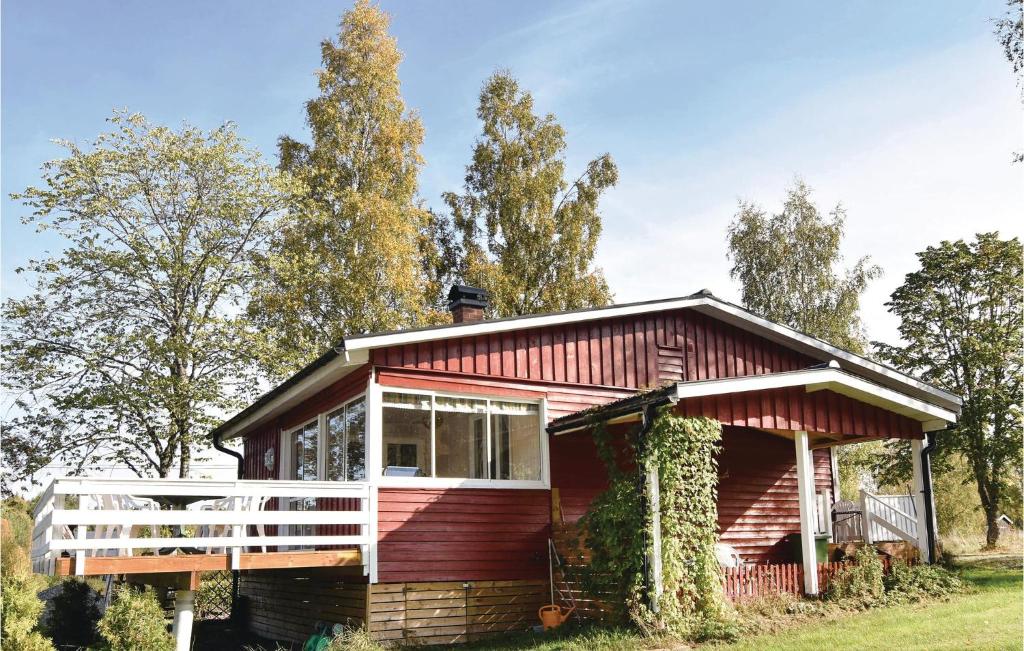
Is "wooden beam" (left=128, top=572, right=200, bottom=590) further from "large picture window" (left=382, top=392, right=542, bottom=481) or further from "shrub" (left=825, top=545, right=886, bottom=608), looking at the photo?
"shrub" (left=825, top=545, right=886, bottom=608)

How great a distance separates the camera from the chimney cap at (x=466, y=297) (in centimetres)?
1426

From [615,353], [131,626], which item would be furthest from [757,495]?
[131,626]

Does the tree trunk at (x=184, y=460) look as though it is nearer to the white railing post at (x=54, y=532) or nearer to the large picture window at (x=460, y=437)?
the large picture window at (x=460, y=437)

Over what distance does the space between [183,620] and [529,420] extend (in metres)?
5.23

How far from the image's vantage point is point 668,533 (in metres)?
10.4

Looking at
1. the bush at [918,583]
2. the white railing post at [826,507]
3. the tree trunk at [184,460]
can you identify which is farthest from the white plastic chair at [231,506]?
the tree trunk at [184,460]

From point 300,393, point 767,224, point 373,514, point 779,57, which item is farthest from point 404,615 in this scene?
point 767,224

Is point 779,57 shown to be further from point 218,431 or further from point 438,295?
point 438,295

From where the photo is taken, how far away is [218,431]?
1828cm

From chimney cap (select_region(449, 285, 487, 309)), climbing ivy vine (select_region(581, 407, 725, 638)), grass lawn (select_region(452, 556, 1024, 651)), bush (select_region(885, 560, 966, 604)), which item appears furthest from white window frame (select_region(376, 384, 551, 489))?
bush (select_region(885, 560, 966, 604))

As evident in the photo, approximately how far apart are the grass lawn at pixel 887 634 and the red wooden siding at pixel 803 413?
2437mm

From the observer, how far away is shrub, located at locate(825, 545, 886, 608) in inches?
448

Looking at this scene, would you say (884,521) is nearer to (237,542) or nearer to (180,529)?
(237,542)

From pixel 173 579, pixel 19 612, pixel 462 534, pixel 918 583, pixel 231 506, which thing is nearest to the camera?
pixel 19 612
